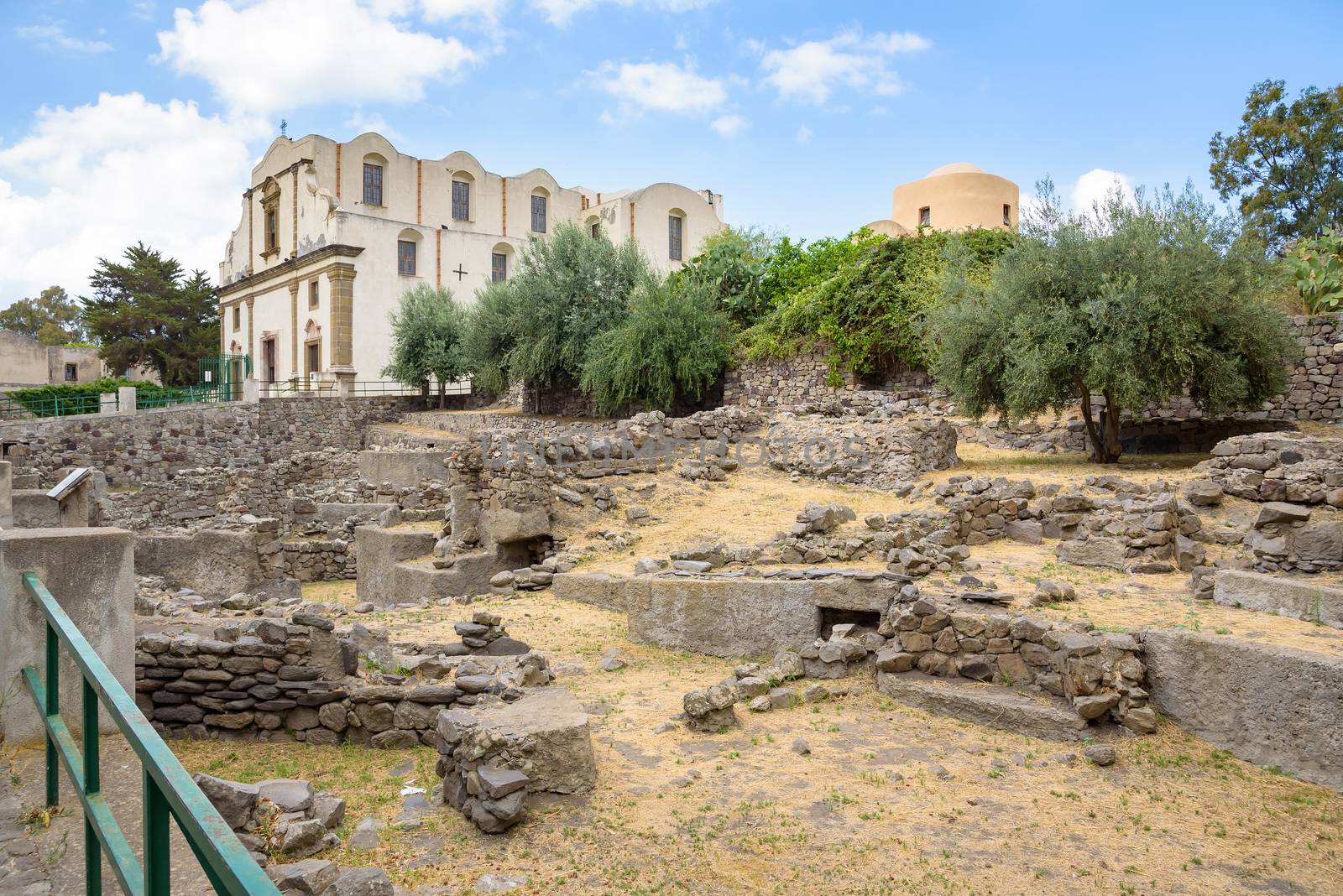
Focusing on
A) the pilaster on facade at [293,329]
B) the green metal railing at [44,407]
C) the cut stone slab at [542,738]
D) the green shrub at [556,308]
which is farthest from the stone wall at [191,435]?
the cut stone slab at [542,738]

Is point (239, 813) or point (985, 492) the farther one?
point (985, 492)

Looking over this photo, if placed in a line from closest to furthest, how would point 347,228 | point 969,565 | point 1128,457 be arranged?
point 969,565 < point 1128,457 < point 347,228

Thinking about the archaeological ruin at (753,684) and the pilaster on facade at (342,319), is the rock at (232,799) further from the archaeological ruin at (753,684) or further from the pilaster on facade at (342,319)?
the pilaster on facade at (342,319)

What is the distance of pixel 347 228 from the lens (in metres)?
37.6

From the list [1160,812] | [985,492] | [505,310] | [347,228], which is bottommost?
[1160,812]

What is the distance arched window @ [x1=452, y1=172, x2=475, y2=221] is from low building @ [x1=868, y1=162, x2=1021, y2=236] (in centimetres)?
1860

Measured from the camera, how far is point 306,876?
12.4 feet

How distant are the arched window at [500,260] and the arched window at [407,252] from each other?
→ 360 cm

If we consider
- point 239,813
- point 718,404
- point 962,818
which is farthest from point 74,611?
point 718,404

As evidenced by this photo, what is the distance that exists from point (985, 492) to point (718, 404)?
15.9 meters

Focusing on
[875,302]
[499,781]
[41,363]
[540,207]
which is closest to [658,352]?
[875,302]

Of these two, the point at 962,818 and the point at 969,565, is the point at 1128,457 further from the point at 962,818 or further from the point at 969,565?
the point at 962,818

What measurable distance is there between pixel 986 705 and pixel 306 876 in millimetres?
4660

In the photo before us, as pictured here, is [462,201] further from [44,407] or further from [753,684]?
[753,684]
